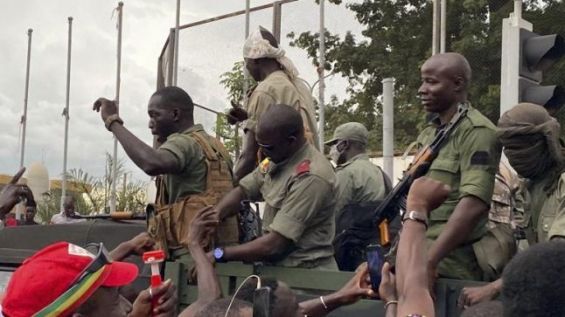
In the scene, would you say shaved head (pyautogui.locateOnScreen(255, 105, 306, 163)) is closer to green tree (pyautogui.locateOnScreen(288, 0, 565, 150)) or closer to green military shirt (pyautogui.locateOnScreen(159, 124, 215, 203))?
green military shirt (pyautogui.locateOnScreen(159, 124, 215, 203))

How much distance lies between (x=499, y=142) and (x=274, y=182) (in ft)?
3.99

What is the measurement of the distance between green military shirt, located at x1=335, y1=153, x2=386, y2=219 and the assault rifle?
143 cm

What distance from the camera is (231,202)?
4945 millimetres

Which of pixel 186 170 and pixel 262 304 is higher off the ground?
pixel 186 170

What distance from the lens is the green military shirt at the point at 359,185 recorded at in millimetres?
5859

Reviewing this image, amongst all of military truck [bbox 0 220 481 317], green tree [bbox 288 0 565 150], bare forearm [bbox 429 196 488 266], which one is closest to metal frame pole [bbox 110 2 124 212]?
green tree [bbox 288 0 565 150]

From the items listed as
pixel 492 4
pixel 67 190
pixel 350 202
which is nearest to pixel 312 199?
pixel 350 202

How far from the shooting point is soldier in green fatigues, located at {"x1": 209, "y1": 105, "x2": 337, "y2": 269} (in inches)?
176

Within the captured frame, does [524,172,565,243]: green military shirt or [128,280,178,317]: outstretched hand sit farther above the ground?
[524,172,565,243]: green military shirt

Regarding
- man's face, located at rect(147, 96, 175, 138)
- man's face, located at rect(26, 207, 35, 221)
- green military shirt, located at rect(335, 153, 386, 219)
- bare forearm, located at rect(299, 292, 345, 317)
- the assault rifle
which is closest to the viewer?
bare forearm, located at rect(299, 292, 345, 317)

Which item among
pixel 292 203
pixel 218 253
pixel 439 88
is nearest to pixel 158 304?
pixel 218 253

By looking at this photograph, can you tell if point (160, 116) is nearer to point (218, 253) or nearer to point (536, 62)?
point (218, 253)

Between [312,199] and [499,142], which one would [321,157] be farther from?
[499,142]

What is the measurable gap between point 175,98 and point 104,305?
2.26 meters
